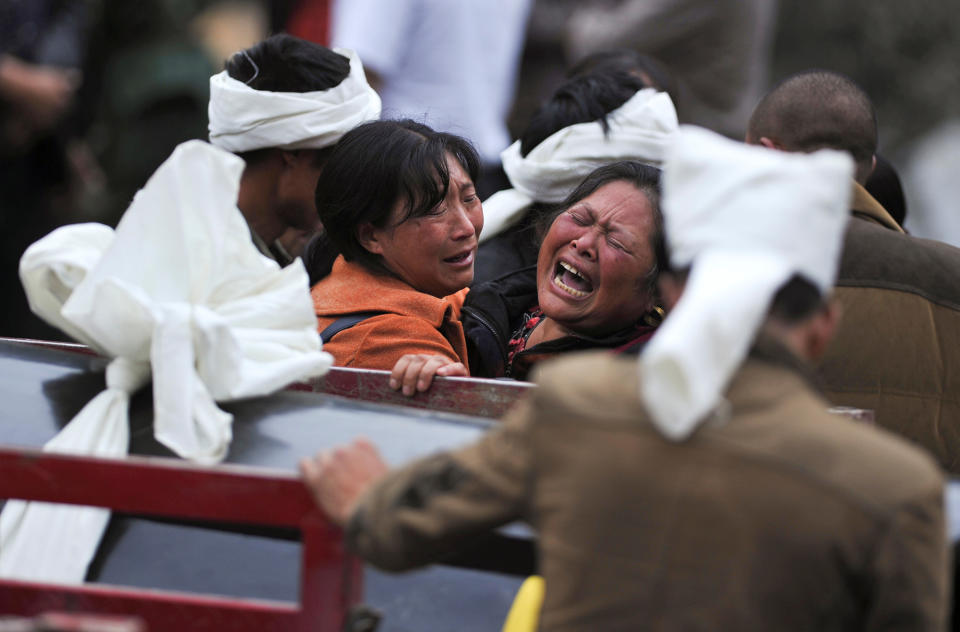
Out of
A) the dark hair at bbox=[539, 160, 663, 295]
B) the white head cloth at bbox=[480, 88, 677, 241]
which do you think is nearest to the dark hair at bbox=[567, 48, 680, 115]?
the white head cloth at bbox=[480, 88, 677, 241]

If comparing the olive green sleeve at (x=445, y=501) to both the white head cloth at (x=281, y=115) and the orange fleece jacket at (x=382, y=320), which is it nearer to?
the orange fleece jacket at (x=382, y=320)

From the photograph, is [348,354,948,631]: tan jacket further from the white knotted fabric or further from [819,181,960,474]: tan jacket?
[819,181,960,474]: tan jacket

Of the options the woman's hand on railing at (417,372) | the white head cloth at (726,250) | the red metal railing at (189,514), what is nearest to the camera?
the white head cloth at (726,250)

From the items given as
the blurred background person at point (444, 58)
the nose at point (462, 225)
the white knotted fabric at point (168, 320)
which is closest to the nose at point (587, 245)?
the nose at point (462, 225)

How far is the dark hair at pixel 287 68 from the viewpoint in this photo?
3197 mm

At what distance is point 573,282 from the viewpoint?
2949 mm

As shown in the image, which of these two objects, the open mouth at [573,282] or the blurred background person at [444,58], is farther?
the blurred background person at [444,58]

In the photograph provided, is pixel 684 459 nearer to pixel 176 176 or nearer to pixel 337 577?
pixel 337 577

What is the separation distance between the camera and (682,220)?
1.55m

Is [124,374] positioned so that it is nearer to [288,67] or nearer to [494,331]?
[494,331]

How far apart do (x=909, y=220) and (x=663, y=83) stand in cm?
485

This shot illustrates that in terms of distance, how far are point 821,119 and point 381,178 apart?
1.16 metres

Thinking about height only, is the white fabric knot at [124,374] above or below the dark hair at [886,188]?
below

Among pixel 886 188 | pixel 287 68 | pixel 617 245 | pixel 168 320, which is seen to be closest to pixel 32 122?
pixel 287 68
